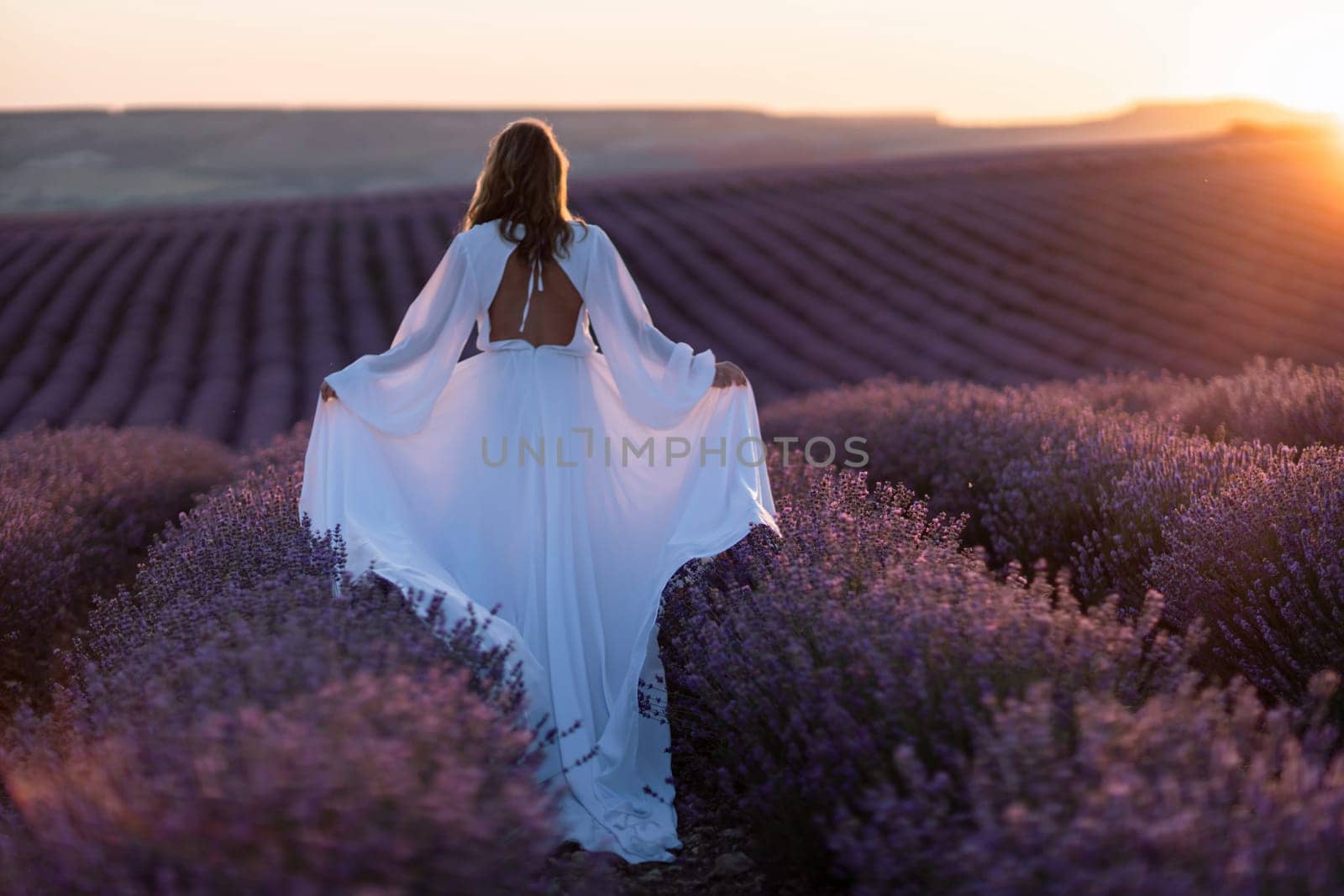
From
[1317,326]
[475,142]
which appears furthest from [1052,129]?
[1317,326]

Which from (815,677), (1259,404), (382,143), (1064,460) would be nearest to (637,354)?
(815,677)

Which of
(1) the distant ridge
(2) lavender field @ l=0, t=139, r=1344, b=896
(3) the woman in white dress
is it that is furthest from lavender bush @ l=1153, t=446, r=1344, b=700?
(1) the distant ridge

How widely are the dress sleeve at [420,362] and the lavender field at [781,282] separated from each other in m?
5.05

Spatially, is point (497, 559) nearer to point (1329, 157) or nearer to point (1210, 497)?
point (1210, 497)

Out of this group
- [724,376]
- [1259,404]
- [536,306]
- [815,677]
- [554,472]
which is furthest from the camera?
[1259,404]

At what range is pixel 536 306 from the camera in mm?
3426

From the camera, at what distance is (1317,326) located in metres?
10.6

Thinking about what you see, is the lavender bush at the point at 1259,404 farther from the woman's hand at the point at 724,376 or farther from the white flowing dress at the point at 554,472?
the white flowing dress at the point at 554,472

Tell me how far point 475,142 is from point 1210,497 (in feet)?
196

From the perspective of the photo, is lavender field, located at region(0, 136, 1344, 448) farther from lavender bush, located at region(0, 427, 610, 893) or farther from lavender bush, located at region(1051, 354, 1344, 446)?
lavender bush, located at region(0, 427, 610, 893)

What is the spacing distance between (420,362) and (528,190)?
596mm

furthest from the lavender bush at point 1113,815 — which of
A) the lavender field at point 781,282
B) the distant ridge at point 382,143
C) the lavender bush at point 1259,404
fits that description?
the distant ridge at point 382,143

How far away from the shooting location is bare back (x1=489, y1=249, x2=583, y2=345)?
339 cm

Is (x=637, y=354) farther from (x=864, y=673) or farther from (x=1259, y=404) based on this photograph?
(x=1259, y=404)
